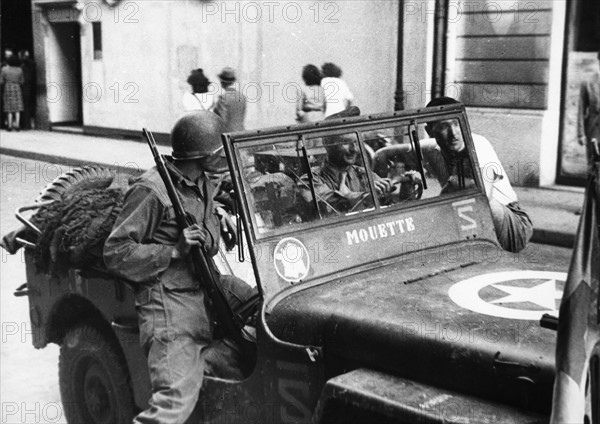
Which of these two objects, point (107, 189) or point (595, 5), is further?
point (595, 5)

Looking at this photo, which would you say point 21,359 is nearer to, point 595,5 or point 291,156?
point 291,156

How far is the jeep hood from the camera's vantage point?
279 cm

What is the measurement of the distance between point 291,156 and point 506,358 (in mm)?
1269

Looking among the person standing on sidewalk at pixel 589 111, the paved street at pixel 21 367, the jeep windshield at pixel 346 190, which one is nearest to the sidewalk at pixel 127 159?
the person standing on sidewalk at pixel 589 111

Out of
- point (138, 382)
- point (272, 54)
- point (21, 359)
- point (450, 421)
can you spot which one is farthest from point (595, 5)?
point (450, 421)

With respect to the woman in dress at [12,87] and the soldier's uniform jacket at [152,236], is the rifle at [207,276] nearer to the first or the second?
the soldier's uniform jacket at [152,236]

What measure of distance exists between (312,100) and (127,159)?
5.56 metres

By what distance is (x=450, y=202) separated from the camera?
4168mm

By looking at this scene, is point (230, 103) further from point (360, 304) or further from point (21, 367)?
point (360, 304)

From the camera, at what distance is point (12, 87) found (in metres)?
23.0

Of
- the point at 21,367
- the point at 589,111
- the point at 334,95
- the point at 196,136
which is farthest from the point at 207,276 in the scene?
the point at 589,111

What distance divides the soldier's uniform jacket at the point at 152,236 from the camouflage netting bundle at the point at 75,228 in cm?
43

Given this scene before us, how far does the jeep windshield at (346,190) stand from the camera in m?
3.55

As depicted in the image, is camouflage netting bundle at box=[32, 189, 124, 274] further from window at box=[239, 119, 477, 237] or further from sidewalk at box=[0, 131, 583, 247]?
sidewalk at box=[0, 131, 583, 247]
